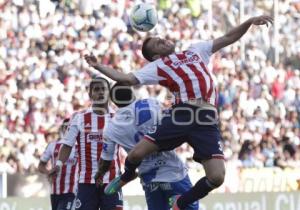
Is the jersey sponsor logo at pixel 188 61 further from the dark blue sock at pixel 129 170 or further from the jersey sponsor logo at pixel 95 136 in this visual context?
the jersey sponsor logo at pixel 95 136

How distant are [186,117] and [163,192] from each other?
0.86m

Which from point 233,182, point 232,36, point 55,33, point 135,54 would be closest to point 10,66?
point 55,33

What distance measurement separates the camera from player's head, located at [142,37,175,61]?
9949 mm

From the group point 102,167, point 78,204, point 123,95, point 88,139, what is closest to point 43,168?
point 88,139

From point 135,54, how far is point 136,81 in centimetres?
1161

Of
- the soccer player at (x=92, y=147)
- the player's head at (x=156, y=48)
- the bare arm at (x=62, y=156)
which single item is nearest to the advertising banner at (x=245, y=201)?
the bare arm at (x=62, y=156)

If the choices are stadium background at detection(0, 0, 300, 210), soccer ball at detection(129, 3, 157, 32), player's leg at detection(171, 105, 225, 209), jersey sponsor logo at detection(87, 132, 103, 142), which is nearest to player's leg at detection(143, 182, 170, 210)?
player's leg at detection(171, 105, 225, 209)

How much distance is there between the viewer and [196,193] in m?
9.38

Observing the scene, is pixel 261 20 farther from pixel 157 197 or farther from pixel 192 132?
pixel 157 197

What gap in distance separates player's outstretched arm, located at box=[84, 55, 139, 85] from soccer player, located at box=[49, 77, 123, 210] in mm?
1475

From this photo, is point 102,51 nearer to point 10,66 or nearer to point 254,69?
point 10,66

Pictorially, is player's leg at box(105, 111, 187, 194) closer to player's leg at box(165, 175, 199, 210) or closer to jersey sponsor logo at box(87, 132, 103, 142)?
player's leg at box(165, 175, 199, 210)

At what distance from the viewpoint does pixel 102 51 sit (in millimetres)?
20719

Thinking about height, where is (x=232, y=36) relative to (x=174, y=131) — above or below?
above
